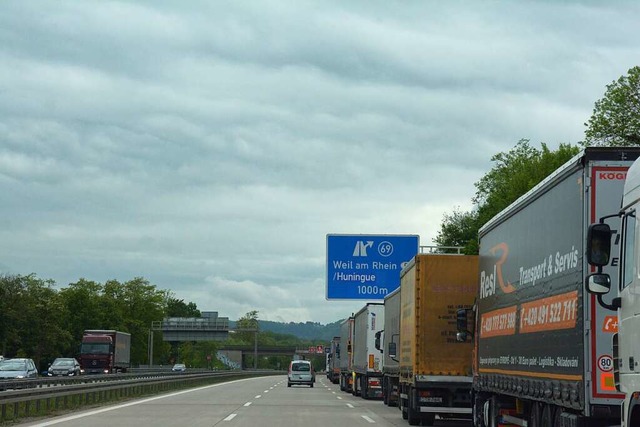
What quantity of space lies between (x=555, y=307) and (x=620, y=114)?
1873 inches

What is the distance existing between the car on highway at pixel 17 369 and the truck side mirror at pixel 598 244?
4396cm

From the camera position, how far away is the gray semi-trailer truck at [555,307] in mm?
9930

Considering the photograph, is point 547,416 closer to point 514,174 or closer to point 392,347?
point 392,347

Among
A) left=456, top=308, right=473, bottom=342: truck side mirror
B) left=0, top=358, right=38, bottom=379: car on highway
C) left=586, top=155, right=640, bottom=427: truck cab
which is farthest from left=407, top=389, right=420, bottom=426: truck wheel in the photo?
left=0, top=358, right=38, bottom=379: car on highway

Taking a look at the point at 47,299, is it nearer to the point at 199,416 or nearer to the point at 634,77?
the point at 634,77

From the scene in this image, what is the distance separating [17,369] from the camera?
50.3 metres

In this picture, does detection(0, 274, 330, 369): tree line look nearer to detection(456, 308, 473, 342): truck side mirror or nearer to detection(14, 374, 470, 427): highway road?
detection(14, 374, 470, 427): highway road

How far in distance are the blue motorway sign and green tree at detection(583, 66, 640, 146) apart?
20.5 m

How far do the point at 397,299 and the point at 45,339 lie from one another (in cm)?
8290

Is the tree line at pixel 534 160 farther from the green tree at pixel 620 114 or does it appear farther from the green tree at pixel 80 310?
the green tree at pixel 80 310

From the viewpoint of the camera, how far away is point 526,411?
14031 millimetres

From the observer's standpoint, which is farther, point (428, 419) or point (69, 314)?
point (69, 314)

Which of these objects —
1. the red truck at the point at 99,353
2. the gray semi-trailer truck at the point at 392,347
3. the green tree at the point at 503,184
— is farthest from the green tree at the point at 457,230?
the gray semi-trailer truck at the point at 392,347

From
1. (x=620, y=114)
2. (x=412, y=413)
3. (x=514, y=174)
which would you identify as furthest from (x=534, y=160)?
(x=412, y=413)
